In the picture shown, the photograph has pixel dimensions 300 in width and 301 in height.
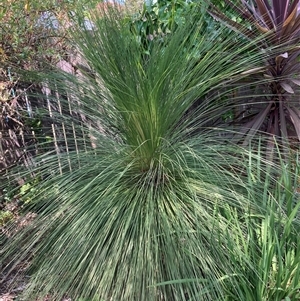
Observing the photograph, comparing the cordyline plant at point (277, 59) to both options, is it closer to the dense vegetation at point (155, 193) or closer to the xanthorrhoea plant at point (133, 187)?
the dense vegetation at point (155, 193)

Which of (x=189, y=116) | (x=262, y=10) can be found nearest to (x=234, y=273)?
(x=189, y=116)

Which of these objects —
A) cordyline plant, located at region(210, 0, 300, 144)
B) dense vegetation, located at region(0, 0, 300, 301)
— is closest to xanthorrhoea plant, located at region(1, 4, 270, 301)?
dense vegetation, located at region(0, 0, 300, 301)

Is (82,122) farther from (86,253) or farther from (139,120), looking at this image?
(86,253)

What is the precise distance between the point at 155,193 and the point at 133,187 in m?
0.12

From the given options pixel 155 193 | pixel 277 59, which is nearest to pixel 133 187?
pixel 155 193

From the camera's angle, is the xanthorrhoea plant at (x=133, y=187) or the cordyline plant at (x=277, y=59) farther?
the cordyline plant at (x=277, y=59)

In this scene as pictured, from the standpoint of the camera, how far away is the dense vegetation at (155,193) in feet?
3.72

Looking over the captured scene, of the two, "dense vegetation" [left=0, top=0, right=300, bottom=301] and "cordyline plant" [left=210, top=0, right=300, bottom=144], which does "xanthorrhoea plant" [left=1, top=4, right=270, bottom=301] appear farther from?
"cordyline plant" [left=210, top=0, right=300, bottom=144]

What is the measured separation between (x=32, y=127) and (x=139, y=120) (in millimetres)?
1273

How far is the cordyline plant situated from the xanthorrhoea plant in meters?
0.24

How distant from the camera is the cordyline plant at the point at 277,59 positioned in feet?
5.82

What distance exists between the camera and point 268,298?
3.54ft

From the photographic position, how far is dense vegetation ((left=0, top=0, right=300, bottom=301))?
1.13 m

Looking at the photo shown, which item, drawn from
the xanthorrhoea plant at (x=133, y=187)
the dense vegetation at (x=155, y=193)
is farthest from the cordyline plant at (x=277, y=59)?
the xanthorrhoea plant at (x=133, y=187)
